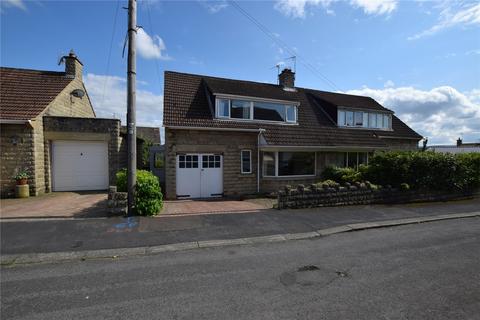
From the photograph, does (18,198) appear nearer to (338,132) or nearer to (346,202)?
(346,202)

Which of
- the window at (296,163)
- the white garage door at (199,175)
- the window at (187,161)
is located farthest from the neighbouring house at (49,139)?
the window at (296,163)

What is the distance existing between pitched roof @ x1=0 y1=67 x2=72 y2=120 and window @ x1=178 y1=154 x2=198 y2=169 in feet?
21.8

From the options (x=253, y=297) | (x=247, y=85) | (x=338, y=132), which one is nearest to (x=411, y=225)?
(x=253, y=297)

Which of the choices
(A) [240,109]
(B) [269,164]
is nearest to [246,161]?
(B) [269,164]

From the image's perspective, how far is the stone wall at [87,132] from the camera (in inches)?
491

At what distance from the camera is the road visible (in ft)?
10.9

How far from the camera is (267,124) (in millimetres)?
14211

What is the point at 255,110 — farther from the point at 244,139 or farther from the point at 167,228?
the point at 167,228

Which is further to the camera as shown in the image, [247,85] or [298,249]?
[247,85]

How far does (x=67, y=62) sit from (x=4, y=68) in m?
2.96

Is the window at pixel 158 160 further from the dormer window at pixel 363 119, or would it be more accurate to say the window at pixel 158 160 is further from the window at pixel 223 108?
the dormer window at pixel 363 119

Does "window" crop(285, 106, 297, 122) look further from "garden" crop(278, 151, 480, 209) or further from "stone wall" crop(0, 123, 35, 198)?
"stone wall" crop(0, 123, 35, 198)

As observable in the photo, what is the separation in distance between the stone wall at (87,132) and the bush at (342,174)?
11260mm

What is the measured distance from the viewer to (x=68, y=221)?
7.48 metres
